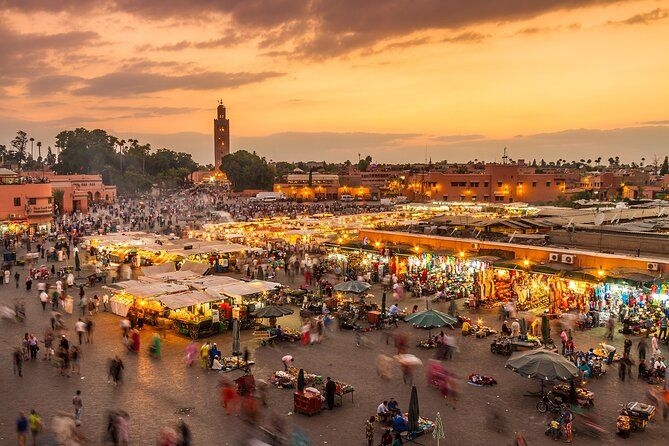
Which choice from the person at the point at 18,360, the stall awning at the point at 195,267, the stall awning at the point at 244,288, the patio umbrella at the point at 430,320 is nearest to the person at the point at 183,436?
the person at the point at 18,360

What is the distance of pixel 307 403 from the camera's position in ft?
40.5

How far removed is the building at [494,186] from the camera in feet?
255

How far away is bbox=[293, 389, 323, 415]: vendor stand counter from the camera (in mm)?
12336

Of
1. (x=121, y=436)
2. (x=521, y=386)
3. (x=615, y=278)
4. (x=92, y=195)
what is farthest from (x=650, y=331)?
(x=92, y=195)

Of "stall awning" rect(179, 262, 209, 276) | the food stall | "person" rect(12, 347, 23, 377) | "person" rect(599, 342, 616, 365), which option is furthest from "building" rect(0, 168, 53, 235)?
"person" rect(599, 342, 616, 365)

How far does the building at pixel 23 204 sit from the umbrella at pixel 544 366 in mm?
44307

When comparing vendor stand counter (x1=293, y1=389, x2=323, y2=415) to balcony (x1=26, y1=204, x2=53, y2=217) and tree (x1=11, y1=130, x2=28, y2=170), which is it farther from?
tree (x1=11, y1=130, x2=28, y2=170)

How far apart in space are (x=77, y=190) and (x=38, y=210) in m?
27.5

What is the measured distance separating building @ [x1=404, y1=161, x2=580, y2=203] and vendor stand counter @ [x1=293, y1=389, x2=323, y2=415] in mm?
67332

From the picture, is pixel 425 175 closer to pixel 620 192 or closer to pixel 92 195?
pixel 620 192

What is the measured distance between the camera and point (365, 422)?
12.0 meters

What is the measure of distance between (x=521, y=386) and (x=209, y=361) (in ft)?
26.2

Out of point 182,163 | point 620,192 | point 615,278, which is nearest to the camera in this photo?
point 615,278

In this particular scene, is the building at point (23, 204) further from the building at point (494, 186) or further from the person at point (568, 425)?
the building at point (494, 186)
